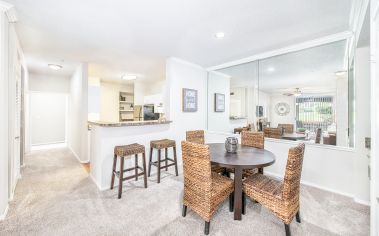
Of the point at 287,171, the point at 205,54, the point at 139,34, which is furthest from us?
the point at 205,54

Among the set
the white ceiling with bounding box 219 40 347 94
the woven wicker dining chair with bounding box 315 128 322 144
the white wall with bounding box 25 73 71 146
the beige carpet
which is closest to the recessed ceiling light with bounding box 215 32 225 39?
the white ceiling with bounding box 219 40 347 94

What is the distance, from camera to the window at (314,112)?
288 centimetres

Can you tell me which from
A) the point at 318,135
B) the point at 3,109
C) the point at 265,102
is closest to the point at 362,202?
the point at 318,135

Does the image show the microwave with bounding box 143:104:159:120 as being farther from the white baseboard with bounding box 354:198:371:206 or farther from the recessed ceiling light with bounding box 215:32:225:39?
the white baseboard with bounding box 354:198:371:206

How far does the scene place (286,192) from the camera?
1.66 metres

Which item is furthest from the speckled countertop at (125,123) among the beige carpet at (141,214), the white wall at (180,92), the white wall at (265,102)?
the white wall at (265,102)

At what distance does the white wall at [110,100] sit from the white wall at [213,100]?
4050mm

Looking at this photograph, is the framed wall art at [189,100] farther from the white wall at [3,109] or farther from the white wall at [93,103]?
the white wall at [3,109]

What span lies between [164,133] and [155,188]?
121 centimetres

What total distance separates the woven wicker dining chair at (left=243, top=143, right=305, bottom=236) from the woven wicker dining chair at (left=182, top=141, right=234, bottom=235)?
329 millimetres

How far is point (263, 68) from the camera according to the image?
12.0ft

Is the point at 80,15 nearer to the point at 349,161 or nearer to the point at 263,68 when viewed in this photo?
the point at 263,68

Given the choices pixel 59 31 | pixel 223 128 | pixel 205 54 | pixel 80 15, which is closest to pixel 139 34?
pixel 80 15

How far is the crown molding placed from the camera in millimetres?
1899
